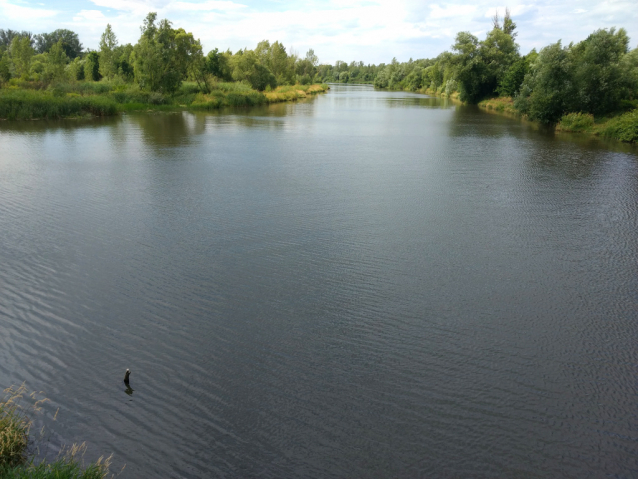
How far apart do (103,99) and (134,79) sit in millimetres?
8284

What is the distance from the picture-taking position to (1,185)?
480 inches

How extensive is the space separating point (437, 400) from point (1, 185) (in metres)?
12.3

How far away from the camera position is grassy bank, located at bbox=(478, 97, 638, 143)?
22.1 metres

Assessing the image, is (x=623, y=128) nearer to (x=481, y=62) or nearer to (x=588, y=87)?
(x=588, y=87)

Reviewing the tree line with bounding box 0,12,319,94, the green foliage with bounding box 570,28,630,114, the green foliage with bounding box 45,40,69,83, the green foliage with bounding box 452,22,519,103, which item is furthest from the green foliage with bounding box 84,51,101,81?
the green foliage with bounding box 570,28,630,114

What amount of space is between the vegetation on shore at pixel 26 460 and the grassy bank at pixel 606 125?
25162 mm

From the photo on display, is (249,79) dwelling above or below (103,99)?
above

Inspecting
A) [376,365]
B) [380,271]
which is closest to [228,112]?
[380,271]

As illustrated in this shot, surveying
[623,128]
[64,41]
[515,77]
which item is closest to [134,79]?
[515,77]

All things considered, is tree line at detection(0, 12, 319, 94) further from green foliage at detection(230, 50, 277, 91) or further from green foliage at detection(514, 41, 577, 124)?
green foliage at detection(514, 41, 577, 124)

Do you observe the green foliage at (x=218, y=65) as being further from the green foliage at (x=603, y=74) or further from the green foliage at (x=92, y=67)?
the green foliage at (x=603, y=74)

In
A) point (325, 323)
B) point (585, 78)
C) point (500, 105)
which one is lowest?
point (325, 323)

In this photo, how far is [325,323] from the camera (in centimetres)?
614

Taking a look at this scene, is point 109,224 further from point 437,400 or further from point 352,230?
point 437,400
